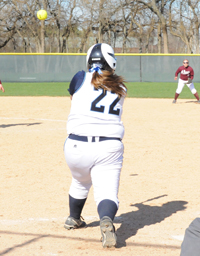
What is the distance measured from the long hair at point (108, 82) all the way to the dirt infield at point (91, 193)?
1392mm

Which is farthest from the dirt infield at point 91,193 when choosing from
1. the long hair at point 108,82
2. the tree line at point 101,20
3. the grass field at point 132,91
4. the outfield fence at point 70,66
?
the tree line at point 101,20

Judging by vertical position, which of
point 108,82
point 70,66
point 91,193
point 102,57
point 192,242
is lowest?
point 91,193

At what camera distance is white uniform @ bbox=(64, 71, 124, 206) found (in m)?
3.35

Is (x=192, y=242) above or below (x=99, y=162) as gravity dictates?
below

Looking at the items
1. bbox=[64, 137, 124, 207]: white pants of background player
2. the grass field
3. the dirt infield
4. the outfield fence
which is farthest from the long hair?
the outfield fence

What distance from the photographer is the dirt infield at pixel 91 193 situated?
355 centimetres

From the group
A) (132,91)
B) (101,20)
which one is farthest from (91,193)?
(101,20)

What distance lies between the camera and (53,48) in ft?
216

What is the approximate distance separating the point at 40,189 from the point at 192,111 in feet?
31.0

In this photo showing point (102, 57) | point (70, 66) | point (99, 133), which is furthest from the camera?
point (70, 66)

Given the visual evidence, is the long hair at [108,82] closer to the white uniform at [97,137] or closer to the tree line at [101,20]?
the white uniform at [97,137]

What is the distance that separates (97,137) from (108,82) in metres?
0.49

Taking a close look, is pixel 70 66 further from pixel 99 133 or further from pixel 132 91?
pixel 99 133

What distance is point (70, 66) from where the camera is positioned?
31.8 metres
